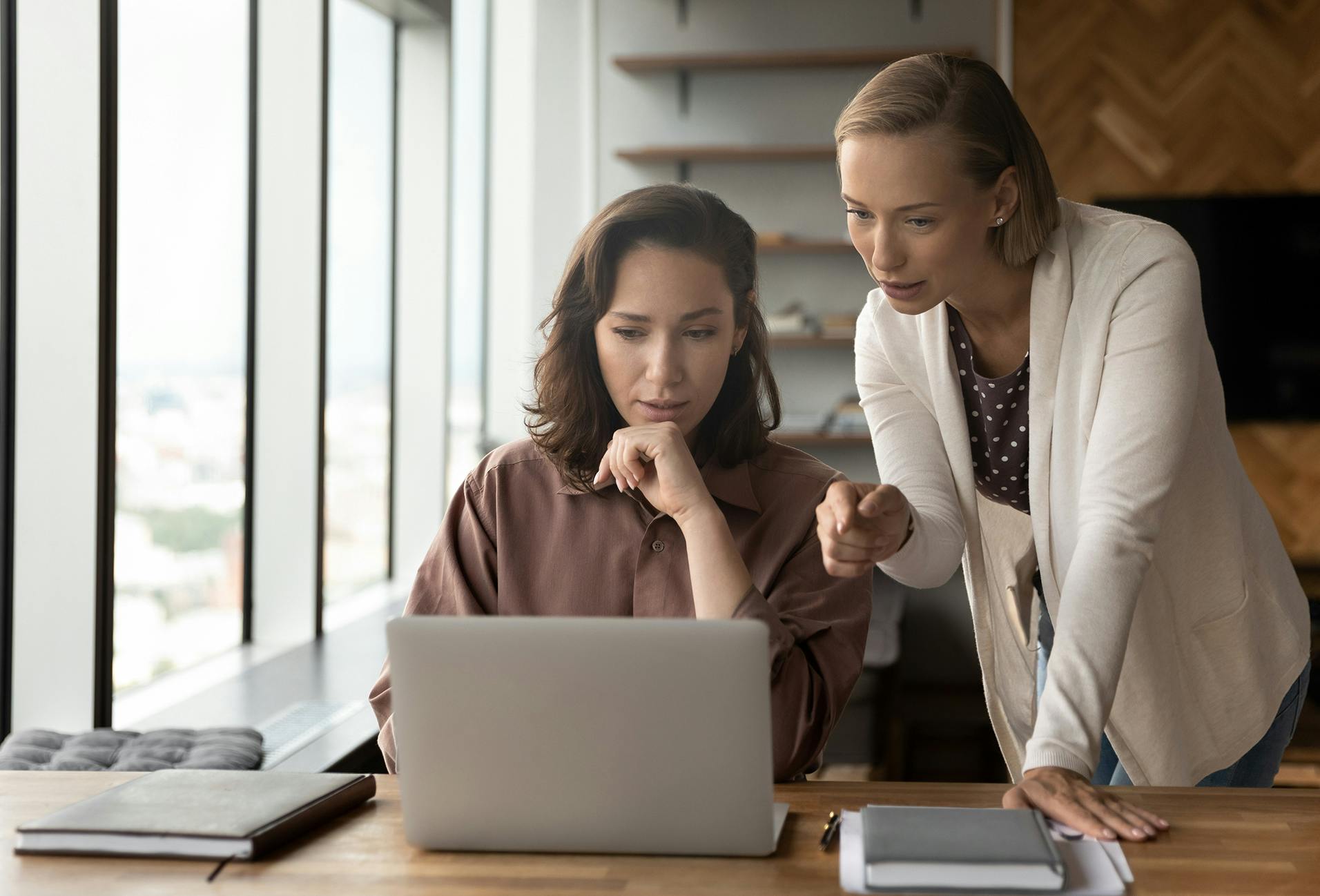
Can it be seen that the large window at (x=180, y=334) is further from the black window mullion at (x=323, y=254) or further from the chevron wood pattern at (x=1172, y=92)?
the chevron wood pattern at (x=1172, y=92)

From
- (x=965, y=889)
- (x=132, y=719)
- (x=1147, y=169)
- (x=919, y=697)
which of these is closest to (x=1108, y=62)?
(x=1147, y=169)

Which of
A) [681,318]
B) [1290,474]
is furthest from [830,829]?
[1290,474]

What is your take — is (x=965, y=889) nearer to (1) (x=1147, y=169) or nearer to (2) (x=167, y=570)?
(2) (x=167, y=570)

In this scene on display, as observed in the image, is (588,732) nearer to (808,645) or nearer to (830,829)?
(830,829)

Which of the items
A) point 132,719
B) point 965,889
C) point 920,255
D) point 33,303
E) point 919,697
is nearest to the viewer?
point 965,889

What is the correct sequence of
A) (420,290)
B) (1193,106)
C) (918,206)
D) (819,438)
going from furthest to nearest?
(420,290), (1193,106), (819,438), (918,206)

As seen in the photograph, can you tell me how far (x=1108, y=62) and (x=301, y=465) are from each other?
10.9 feet

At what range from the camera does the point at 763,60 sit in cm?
463

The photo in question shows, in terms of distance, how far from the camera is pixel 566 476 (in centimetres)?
160

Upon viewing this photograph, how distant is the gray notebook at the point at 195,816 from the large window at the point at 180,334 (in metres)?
1.79

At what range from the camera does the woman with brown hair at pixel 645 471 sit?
1.47m

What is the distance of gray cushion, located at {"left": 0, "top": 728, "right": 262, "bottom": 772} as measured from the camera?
2.30 m

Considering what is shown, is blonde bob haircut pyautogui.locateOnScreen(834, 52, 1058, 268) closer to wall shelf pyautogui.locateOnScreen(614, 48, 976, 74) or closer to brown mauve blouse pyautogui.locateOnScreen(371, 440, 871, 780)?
brown mauve blouse pyautogui.locateOnScreen(371, 440, 871, 780)

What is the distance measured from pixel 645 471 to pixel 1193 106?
13.2ft
